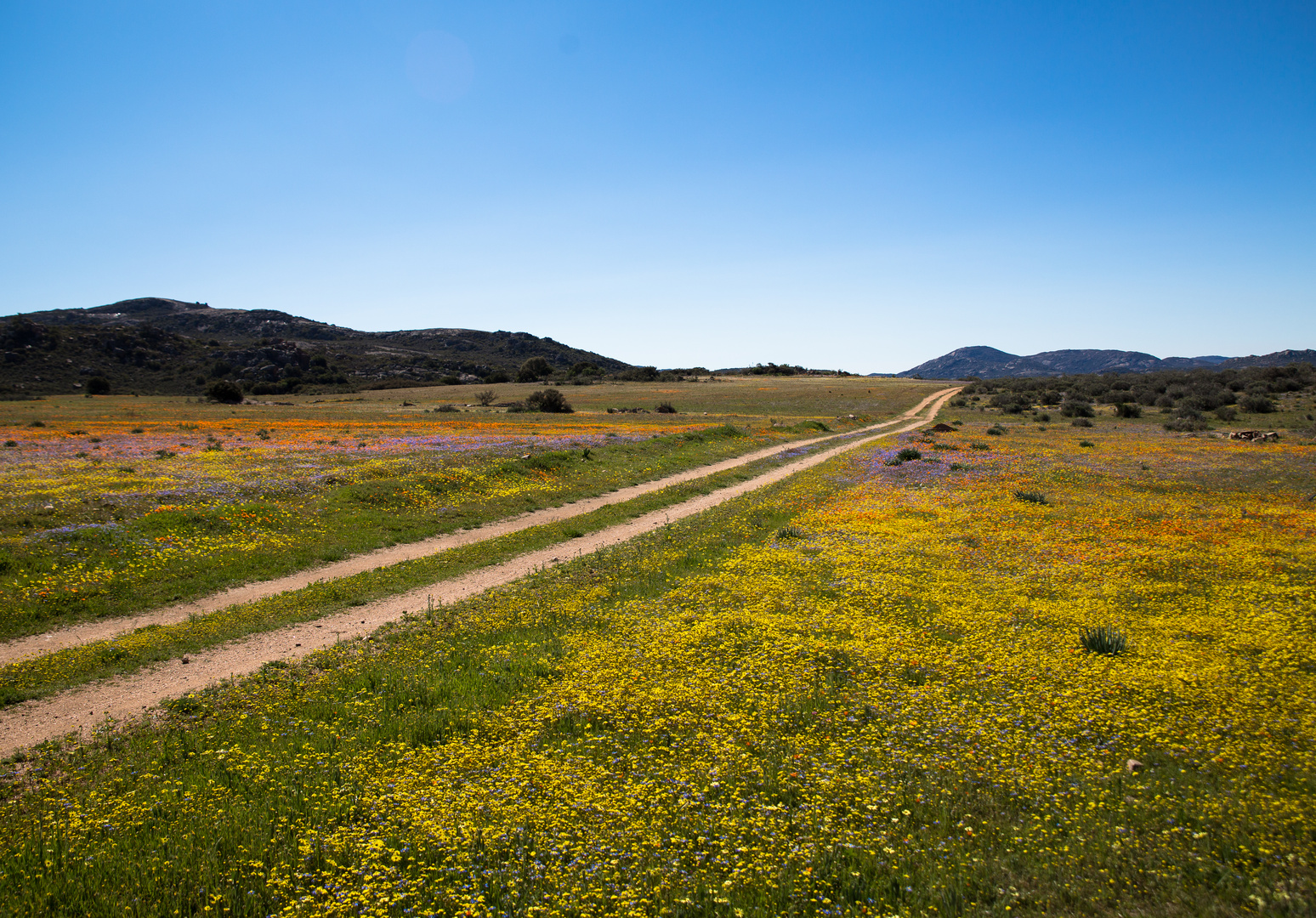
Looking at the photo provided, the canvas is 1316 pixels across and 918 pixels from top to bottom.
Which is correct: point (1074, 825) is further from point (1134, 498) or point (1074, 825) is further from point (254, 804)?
point (1134, 498)

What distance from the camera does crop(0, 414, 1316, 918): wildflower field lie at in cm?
531

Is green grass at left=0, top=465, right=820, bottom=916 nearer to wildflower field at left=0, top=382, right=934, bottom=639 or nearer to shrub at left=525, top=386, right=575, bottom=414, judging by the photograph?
wildflower field at left=0, top=382, right=934, bottom=639

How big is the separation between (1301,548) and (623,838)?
753 inches

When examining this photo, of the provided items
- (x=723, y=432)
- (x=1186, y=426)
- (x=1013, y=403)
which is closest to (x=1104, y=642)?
(x=723, y=432)

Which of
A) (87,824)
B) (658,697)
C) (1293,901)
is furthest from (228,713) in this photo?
(1293,901)

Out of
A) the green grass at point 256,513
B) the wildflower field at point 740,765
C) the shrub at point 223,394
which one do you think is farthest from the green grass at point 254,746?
the shrub at point 223,394

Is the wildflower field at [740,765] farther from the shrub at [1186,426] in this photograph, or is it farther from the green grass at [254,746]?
the shrub at [1186,426]

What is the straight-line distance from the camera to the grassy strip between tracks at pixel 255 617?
33.6 ft

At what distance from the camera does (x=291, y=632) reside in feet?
40.4

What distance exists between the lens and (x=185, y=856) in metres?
5.69

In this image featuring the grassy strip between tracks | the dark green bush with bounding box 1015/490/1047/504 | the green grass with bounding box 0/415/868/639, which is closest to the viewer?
the grassy strip between tracks

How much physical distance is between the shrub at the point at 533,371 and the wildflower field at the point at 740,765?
130 meters

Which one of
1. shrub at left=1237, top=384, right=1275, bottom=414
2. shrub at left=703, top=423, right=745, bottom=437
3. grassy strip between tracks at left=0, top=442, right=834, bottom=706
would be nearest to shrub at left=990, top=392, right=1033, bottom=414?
shrub at left=1237, top=384, right=1275, bottom=414

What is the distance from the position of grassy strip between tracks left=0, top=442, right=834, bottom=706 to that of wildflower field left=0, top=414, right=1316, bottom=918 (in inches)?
102
